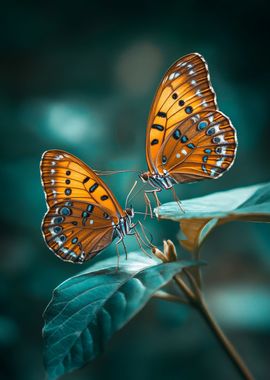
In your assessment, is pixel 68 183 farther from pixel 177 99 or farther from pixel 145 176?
pixel 177 99

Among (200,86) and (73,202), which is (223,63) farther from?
(73,202)

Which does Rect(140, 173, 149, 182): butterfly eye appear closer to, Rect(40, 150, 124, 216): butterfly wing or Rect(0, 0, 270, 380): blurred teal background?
Rect(40, 150, 124, 216): butterfly wing

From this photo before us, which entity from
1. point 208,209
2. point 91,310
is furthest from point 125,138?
point 91,310

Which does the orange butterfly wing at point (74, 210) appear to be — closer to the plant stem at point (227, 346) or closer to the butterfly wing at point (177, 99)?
the butterfly wing at point (177, 99)

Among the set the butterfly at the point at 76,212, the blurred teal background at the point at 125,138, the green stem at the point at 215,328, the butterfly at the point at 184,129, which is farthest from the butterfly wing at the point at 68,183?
the blurred teal background at the point at 125,138

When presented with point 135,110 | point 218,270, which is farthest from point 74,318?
point 135,110

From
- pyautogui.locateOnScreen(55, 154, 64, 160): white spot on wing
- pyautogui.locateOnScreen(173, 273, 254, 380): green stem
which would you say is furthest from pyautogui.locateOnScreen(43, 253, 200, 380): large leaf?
pyautogui.locateOnScreen(55, 154, 64, 160): white spot on wing
